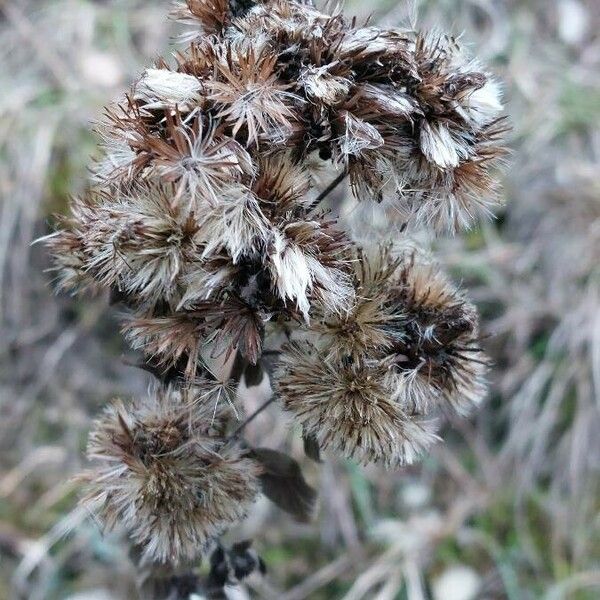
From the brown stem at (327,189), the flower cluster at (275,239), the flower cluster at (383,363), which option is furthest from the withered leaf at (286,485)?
the brown stem at (327,189)

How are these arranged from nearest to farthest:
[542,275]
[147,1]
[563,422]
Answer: [563,422] < [542,275] < [147,1]

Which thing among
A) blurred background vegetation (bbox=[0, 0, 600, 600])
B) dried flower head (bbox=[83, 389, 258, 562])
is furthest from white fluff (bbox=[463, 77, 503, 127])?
blurred background vegetation (bbox=[0, 0, 600, 600])

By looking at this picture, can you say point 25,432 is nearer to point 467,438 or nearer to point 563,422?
point 467,438

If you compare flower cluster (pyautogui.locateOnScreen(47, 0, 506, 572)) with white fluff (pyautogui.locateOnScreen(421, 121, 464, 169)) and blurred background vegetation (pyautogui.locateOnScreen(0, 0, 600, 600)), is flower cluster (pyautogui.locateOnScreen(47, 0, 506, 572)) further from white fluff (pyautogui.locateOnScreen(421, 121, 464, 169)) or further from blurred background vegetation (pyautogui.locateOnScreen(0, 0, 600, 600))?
blurred background vegetation (pyautogui.locateOnScreen(0, 0, 600, 600))

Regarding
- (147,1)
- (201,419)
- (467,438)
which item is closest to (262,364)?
(201,419)

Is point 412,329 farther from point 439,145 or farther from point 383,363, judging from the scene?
point 439,145

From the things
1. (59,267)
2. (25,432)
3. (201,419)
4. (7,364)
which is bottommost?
(25,432)
